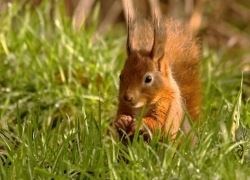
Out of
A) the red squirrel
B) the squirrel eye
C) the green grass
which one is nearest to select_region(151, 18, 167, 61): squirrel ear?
the red squirrel

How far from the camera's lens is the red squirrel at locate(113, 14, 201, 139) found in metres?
4.00

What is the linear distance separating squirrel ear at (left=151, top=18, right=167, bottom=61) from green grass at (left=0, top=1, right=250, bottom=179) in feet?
1.00

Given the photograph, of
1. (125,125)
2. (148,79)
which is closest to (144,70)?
(148,79)

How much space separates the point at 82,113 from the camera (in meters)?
4.37

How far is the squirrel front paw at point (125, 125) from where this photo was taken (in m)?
3.94

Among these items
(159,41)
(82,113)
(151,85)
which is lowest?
(82,113)

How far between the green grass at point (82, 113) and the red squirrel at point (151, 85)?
0.12 metres

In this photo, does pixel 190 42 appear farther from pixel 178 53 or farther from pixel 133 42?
pixel 133 42

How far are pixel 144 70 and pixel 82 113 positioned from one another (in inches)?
17.4

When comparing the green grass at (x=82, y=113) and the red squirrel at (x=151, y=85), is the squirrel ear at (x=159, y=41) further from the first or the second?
the green grass at (x=82, y=113)

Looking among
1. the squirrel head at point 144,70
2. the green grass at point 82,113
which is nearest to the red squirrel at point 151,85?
the squirrel head at point 144,70

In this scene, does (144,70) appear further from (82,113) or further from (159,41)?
(82,113)

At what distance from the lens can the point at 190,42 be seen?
453 cm

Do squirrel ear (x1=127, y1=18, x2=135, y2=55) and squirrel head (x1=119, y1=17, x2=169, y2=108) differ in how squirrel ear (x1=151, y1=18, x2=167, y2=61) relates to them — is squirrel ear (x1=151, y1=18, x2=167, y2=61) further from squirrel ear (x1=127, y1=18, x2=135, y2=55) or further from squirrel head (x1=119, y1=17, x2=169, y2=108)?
squirrel ear (x1=127, y1=18, x2=135, y2=55)
